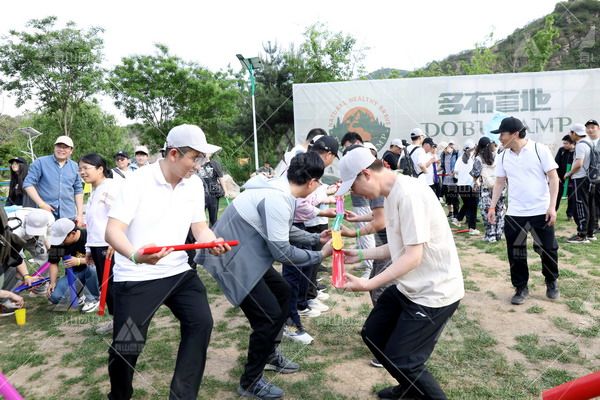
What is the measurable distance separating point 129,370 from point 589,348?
3.38 meters

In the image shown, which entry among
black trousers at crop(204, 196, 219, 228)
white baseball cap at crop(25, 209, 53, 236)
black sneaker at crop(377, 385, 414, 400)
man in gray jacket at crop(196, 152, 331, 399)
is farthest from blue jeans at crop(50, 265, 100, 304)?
black sneaker at crop(377, 385, 414, 400)

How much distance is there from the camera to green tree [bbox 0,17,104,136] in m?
20.7

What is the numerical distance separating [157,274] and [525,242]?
3.57 metres

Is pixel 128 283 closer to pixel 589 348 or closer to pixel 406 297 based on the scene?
pixel 406 297

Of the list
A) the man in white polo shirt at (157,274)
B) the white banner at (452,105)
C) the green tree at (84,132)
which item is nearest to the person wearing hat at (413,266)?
the man in white polo shirt at (157,274)

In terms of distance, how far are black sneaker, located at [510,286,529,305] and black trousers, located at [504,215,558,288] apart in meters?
0.05

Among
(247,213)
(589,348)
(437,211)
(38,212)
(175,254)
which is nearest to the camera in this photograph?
(437,211)

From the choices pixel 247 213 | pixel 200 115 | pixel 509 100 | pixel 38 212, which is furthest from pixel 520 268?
pixel 200 115

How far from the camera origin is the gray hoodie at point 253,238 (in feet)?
8.89

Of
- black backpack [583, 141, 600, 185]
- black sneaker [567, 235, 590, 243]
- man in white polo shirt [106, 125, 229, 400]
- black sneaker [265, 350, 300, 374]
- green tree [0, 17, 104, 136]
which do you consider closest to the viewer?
man in white polo shirt [106, 125, 229, 400]

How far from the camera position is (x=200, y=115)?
23.5 m

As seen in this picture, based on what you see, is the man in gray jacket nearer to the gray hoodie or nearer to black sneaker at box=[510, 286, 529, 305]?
the gray hoodie

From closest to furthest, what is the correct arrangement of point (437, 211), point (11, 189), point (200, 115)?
point (437, 211), point (11, 189), point (200, 115)

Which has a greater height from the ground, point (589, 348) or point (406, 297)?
point (406, 297)
